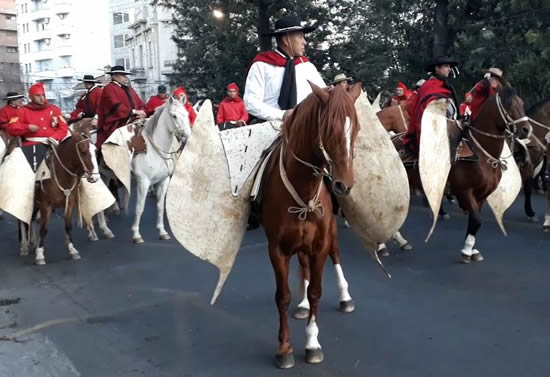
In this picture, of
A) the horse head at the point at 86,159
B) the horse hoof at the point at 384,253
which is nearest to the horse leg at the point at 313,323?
the horse hoof at the point at 384,253

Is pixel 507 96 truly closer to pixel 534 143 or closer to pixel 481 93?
pixel 481 93

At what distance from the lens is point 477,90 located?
796 cm

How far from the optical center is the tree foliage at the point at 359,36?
17141 mm

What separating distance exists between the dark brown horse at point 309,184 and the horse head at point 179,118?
4592 millimetres

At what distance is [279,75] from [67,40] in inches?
3174

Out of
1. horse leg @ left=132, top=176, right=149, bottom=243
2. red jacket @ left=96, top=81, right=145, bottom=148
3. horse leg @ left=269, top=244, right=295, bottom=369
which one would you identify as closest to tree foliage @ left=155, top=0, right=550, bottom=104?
red jacket @ left=96, top=81, right=145, bottom=148

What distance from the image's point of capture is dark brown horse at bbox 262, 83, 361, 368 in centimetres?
363

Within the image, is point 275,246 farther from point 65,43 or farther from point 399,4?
point 65,43

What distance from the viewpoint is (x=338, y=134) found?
3602 millimetres

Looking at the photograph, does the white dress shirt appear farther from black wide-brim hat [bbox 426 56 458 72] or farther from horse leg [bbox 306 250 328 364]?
black wide-brim hat [bbox 426 56 458 72]

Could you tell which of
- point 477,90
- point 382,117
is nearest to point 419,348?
point 477,90

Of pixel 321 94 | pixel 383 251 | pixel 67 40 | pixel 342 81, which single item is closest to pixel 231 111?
pixel 383 251

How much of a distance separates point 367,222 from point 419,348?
3.55 ft

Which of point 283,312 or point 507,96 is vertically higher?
point 507,96
